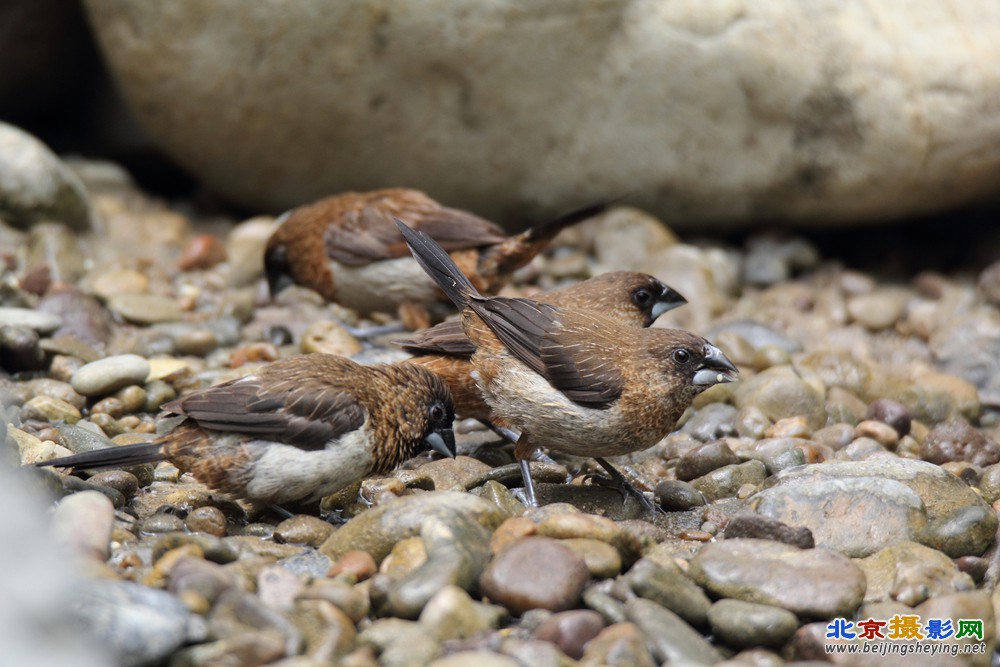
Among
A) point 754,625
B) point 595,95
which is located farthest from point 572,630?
point 595,95

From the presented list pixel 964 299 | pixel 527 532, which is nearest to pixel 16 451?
pixel 527 532

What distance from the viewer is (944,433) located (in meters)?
6.23

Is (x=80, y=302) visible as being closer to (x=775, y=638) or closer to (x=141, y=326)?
(x=141, y=326)

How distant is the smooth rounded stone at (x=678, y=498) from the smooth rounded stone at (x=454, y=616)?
162cm

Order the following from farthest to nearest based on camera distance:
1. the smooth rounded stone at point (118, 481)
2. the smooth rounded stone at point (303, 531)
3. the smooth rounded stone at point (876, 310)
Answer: the smooth rounded stone at point (876, 310) → the smooth rounded stone at point (118, 481) → the smooth rounded stone at point (303, 531)

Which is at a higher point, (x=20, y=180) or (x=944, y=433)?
(x=20, y=180)

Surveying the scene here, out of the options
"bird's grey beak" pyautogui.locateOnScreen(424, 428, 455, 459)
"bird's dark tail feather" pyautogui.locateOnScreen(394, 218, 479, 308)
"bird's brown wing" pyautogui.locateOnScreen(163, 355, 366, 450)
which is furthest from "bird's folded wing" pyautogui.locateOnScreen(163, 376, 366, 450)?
"bird's dark tail feather" pyautogui.locateOnScreen(394, 218, 479, 308)

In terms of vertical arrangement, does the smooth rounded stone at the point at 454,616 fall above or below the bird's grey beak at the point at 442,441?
above

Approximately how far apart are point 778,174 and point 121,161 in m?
5.88

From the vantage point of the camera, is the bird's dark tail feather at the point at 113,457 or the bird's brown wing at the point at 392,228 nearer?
the bird's dark tail feather at the point at 113,457

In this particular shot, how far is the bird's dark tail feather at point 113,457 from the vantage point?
4.72 m

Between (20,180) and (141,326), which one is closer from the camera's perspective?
(141,326)

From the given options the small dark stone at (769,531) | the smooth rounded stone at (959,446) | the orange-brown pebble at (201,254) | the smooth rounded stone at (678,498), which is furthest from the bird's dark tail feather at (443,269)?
the orange-brown pebble at (201,254)

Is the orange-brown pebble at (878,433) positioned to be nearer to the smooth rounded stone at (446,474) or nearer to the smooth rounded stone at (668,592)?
the smooth rounded stone at (446,474)
